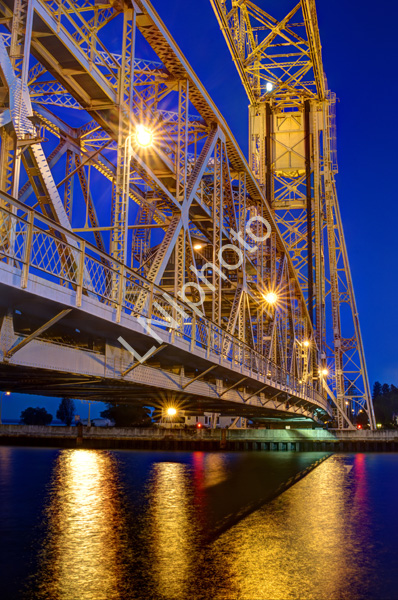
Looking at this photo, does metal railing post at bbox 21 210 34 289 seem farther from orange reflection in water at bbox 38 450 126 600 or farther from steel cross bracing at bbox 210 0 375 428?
steel cross bracing at bbox 210 0 375 428

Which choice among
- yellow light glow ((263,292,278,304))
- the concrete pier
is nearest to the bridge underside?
yellow light glow ((263,292,278,304))

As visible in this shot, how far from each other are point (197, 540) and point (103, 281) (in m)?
7.88

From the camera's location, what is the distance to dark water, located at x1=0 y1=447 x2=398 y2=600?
1218 cm

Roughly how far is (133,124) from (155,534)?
11.0m

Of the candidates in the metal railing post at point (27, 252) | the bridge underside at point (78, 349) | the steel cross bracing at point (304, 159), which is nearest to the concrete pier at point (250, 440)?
the steel cross bracing at point (304, 159)

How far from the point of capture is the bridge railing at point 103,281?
10180mm

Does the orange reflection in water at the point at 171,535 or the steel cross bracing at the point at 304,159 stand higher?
the steel cross bracing at the point at 304,159

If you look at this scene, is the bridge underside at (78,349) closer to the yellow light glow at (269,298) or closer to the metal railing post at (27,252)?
the metal railing post at (27,252)

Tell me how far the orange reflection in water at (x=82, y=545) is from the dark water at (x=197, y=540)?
1.3 inches

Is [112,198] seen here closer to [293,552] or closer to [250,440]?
[293,552]

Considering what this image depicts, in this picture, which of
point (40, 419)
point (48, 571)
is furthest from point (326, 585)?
point (40, 419)

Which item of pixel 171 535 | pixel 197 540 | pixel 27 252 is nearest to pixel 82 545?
pixel 171 535

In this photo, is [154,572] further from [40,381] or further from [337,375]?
[337,375]

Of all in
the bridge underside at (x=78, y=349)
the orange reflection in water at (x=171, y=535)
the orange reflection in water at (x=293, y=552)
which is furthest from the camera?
the orange reflection in water at (x=171, y=535)
